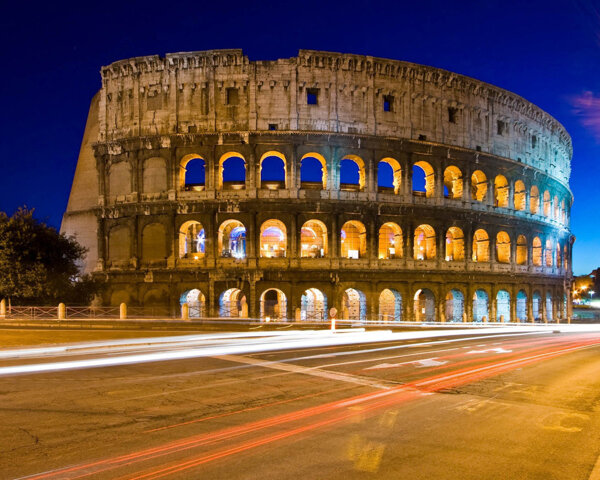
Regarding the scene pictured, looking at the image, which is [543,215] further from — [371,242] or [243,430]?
[243,430]

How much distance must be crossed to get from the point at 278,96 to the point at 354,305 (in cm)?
1392

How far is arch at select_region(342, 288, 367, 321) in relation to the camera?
28172 mm

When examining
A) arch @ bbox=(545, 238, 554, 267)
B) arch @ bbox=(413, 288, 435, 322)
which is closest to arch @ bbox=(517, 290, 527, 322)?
arch @ bbox=(545, 238, 554, 267)

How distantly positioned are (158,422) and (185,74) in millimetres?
26209

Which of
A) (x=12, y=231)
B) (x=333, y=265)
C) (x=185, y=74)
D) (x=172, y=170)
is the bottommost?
(x=333, y=265)

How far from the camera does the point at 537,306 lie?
35.5 metres

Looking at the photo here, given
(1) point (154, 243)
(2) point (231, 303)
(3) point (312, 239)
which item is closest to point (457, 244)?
(3) point (312, 239)

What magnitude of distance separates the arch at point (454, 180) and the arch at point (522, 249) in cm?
665

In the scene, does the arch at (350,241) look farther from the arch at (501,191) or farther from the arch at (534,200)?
the arch at (534,200)

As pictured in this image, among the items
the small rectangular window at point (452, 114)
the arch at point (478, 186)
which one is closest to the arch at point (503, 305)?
the arch at point (478, 186)

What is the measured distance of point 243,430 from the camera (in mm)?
5762

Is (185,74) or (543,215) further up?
(185,74)

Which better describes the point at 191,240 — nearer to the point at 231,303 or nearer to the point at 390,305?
the point at 231,303

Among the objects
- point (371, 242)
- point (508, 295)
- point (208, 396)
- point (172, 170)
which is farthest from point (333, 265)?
point (208, 396)
